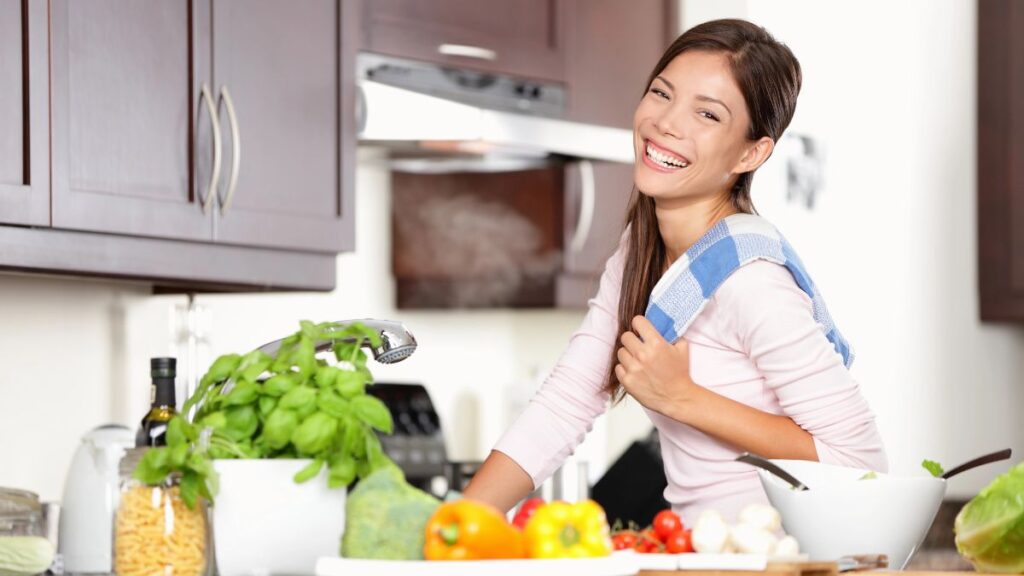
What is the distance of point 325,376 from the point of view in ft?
3.72

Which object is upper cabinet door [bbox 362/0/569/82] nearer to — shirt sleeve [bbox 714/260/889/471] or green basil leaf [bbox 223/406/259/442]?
shirt sleeve [bbox 714/260/889/471]

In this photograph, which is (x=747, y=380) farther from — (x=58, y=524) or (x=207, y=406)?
(x=58, y=524)

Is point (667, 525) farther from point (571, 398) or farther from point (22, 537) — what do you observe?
point (22, 537)

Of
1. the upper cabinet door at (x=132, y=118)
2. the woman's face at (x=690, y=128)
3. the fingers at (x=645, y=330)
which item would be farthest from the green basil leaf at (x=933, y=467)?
the upper cabinet door at (x=132, y=118)

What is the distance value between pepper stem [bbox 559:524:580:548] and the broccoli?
94 mm

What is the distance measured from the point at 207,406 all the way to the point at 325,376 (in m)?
0.11

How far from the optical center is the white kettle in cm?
190

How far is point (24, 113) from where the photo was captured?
2135 mm

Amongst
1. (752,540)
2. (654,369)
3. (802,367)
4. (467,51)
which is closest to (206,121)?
(467,51)

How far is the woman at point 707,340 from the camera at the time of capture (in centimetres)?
159

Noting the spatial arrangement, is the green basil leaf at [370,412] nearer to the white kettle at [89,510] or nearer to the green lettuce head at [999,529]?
the green lettuce head at [999,529]

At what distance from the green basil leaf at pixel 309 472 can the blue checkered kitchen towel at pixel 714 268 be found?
24.3 inches

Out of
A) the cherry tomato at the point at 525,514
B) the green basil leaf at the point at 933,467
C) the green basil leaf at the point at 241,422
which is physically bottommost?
the green basil leaf at the point at 933,467

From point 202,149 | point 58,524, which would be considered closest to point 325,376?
point 58,524
